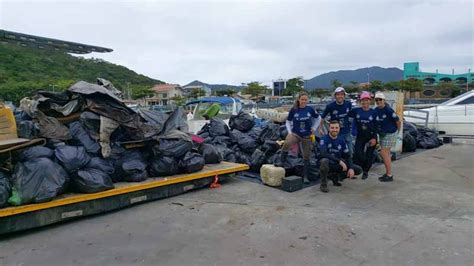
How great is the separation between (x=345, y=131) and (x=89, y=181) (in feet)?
12.7

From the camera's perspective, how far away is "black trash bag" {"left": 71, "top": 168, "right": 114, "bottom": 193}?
3947 mm

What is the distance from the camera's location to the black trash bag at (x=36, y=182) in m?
3.51

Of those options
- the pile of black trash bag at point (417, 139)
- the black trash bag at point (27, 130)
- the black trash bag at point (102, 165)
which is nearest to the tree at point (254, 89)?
the pile of black trash bag at point (417, 139)

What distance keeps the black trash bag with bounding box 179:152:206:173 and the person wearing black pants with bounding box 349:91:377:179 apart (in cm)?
259

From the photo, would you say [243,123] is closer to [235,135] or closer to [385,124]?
[235,135]

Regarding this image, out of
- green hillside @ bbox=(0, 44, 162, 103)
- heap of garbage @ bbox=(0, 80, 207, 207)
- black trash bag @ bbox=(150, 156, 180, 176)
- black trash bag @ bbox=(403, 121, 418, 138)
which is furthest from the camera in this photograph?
green hillside @ bbox=(0, 44, 162, 103)

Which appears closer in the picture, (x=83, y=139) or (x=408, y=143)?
(x=83, y=139)

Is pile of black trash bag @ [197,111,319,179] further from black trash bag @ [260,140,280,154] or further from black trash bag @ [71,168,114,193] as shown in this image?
black trash bag @ [71,168,114,193]

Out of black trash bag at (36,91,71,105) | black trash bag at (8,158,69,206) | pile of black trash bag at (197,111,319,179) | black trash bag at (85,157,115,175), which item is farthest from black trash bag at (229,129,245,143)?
black trash bag at (8,158,69,206)

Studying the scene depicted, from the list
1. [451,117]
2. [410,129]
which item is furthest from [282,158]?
[451,117]

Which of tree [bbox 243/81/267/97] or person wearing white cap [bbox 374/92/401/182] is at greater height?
tree [bbox 243/81/267/97]

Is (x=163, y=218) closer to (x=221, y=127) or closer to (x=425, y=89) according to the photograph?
(x=221, y=127)

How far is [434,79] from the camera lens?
220ft

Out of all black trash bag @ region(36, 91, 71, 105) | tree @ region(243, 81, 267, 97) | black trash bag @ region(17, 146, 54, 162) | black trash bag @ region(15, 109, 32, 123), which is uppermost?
tree @ region(243, 81, 267, 97)
